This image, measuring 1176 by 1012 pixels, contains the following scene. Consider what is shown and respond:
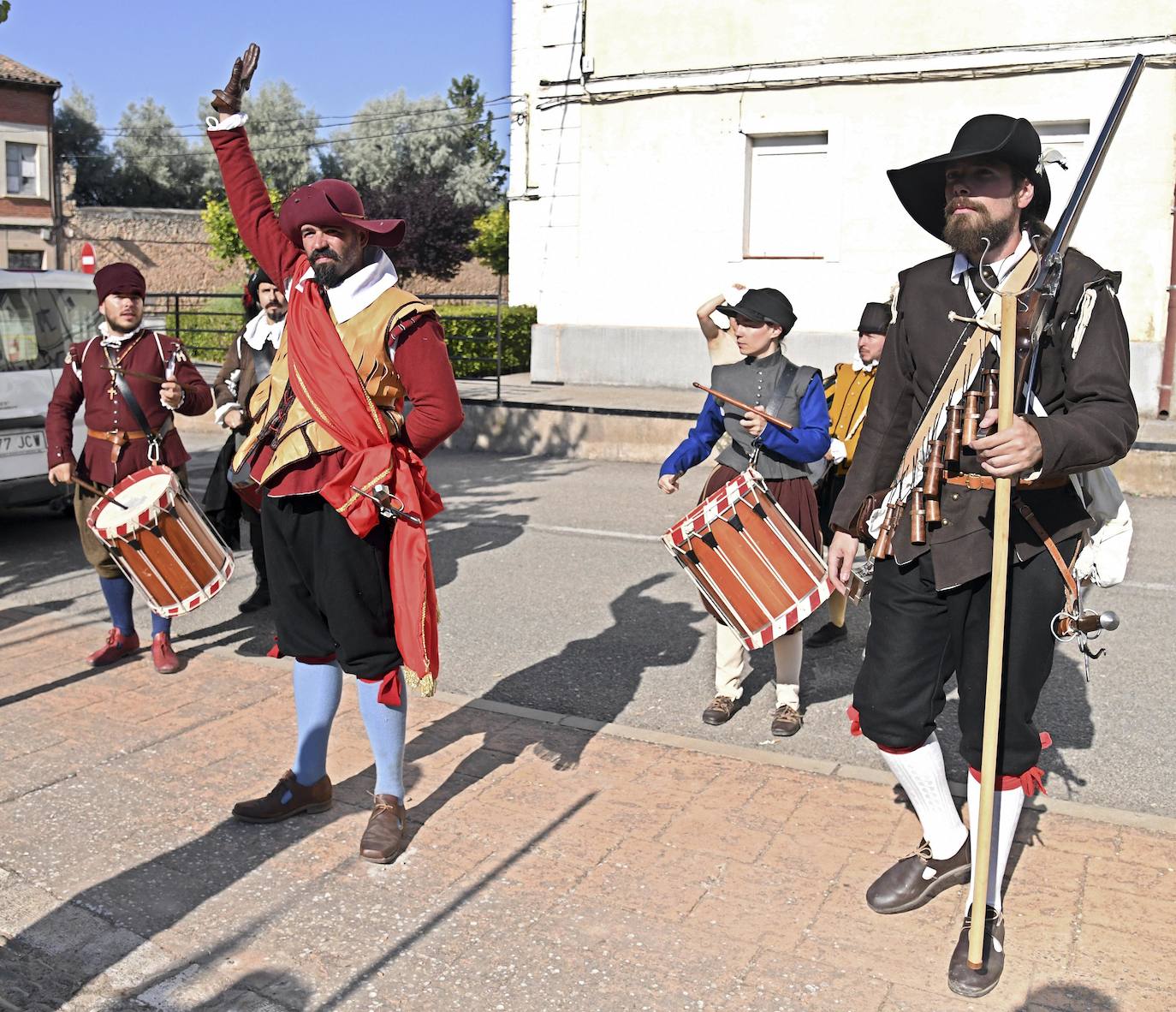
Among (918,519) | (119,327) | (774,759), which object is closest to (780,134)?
(119,327)

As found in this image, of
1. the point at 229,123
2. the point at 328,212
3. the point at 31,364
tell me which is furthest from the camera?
the point at 31,364

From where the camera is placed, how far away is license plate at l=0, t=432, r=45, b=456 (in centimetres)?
876

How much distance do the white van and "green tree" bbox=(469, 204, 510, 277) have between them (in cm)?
3318

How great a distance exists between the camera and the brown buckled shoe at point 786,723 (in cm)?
537

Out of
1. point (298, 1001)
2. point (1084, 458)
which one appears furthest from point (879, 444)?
point (298, 1001)

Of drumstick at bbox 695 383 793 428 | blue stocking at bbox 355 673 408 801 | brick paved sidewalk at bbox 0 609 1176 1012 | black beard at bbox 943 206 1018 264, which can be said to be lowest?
brick paved sidewalk at bbox 0 609 1176 1012

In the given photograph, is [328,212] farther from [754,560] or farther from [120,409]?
[120,409]

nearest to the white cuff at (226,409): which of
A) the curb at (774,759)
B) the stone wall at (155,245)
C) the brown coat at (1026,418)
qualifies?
the curb at (774,759)

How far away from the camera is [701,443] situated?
18.4 ft

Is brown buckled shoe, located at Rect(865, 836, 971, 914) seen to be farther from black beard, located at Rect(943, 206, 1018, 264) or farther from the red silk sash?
black beard, located at Rect(943, 206, 1018, 264)

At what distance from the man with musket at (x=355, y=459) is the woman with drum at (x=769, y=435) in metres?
1.58

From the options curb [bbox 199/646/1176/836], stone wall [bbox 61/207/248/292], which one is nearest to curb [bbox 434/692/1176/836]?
curb [bbox 199/646/1176/836]

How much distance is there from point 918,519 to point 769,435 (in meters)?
1.94

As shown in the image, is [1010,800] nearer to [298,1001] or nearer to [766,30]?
[298,1001]
